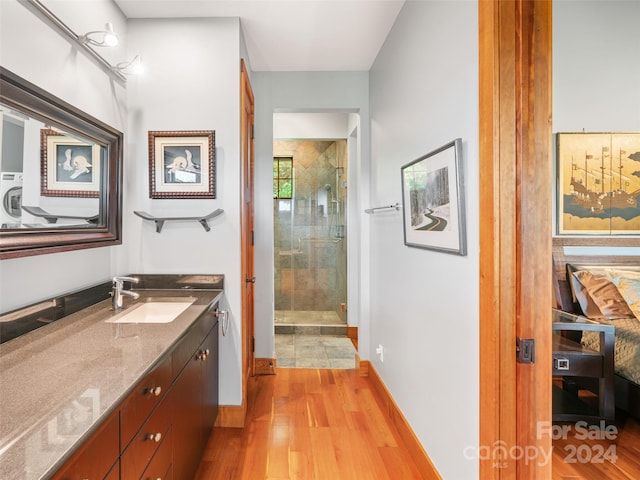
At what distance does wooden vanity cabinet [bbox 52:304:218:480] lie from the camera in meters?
0.82

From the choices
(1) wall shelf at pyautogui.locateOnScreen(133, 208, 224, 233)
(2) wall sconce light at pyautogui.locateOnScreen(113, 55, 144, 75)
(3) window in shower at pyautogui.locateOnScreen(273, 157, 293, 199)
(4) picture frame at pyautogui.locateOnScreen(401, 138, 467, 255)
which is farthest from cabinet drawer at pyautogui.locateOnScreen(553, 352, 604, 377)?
(3) window in shower at pyautogui.locateOnScreen(273, 157, 293, 199)

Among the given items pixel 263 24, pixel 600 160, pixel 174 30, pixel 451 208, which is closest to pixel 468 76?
pixel 451 208

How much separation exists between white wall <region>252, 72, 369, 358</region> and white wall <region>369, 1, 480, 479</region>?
0.46 metres

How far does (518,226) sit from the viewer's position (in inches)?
45.8

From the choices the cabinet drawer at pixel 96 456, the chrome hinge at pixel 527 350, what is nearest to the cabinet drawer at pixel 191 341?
the cabinet drawer at pixel 96 456

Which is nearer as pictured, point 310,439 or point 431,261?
point 431,261

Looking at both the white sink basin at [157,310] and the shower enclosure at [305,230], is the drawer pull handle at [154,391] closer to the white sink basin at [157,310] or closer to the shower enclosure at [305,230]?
the white sink basin at [157,310]

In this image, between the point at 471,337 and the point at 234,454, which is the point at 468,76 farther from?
the point at 234,454

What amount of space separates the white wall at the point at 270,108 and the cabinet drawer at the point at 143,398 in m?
1.77

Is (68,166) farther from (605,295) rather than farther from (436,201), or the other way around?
(605,295)

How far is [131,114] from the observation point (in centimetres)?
218

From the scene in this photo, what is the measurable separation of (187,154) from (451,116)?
161 cm

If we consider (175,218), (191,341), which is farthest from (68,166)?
(191,341)

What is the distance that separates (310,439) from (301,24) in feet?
9.02
